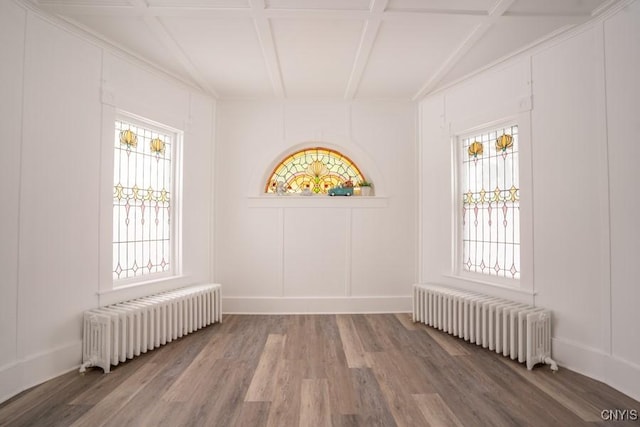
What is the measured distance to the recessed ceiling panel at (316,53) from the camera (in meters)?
3.14

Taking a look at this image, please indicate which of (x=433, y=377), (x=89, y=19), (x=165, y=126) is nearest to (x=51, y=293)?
(x=165, y=126)

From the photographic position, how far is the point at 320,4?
2.82m

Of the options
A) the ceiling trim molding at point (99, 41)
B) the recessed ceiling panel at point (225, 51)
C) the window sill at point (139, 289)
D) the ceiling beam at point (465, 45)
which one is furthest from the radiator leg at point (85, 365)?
the ceiling beam at point (465, 45)

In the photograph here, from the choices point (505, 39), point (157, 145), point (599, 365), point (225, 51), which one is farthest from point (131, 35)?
point (599, 365)

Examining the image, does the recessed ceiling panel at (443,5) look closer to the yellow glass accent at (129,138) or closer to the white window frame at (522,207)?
the white window frame at (522,207)

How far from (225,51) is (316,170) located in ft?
7.13

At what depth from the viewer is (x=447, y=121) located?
4.53 m

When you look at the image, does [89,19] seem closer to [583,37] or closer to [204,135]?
[204,135]

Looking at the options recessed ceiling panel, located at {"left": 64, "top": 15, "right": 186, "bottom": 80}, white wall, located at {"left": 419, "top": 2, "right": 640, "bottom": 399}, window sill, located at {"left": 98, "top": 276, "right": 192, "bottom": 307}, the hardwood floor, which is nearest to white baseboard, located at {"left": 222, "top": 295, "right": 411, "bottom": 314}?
window sill, located at {"left": 98, "top": 276, "right": 192, "bottom": 307}

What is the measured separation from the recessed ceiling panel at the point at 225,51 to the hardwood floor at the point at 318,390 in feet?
10.7

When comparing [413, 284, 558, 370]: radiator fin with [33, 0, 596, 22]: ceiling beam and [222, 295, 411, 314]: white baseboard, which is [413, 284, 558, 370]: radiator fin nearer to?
[222, 295, 411, 314]: white baseboard

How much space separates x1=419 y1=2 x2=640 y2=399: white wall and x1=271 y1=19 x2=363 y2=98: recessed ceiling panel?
5.97 ft

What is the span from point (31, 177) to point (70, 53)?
1255mm

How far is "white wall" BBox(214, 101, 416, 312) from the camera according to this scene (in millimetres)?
4980
